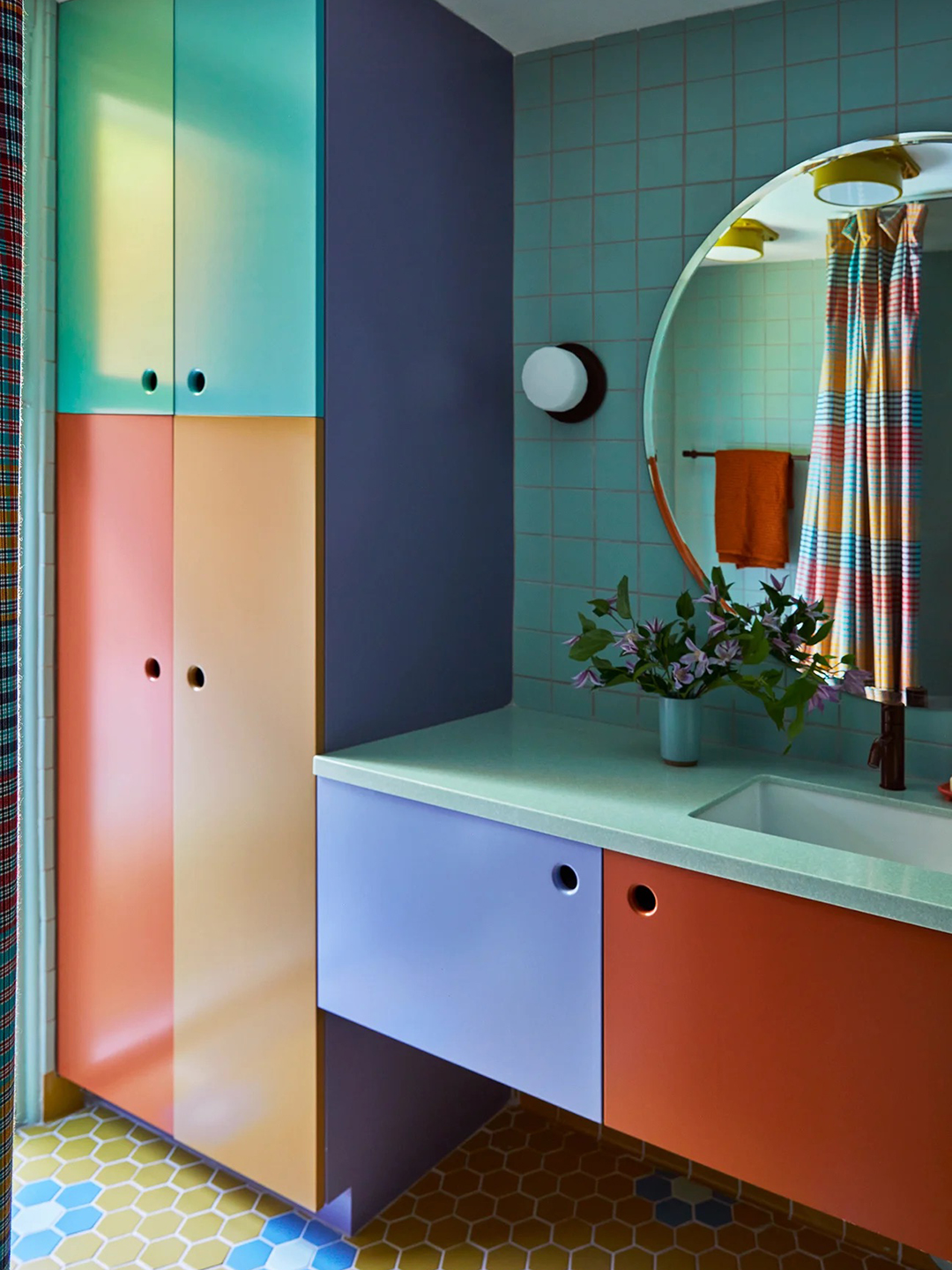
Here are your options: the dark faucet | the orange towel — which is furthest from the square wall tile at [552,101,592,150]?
the dark faucet

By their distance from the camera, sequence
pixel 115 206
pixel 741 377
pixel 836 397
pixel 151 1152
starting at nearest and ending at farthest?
pixel 836 397 < pixel 741 377 < pixel 115 206 < pixel 151 1152

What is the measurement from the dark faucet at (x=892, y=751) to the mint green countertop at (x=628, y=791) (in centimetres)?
3

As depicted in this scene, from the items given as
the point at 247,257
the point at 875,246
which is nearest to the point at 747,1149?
the point at 875,246

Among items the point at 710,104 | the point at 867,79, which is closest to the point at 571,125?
the point at 710,104

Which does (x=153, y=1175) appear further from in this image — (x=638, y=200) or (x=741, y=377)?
(x=638, y=200)

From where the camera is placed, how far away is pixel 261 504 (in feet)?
6.23

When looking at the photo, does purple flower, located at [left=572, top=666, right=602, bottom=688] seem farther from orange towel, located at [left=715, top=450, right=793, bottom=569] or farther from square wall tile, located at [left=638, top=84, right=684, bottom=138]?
square wall tile, located at [left=638, top=84, right=684, bottom=138]

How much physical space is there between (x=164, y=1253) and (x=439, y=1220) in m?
0.49

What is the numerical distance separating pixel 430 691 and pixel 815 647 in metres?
0.71

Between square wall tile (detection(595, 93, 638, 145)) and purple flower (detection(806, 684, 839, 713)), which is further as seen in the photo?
square wall tile (detection(595, 93, 638, 145))

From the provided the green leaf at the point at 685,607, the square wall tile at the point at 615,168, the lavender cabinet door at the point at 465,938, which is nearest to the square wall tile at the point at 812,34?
the square wall tile at the point at 615,168

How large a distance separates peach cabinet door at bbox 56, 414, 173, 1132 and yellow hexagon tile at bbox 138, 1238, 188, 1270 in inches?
9.7

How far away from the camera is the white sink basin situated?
5.42 ft

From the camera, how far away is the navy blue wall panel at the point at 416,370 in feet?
6.07
